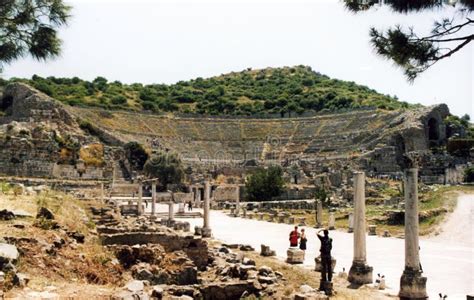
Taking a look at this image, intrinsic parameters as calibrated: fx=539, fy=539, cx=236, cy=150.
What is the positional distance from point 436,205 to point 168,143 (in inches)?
2010

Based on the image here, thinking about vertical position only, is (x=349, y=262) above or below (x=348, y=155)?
below

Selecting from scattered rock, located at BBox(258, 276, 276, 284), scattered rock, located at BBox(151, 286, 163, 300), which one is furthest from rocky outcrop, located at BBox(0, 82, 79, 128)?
scattered rock, located at BBox(151, 286, 163, 300)

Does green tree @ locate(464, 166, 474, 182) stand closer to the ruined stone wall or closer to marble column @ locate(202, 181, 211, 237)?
the ruined stone wall

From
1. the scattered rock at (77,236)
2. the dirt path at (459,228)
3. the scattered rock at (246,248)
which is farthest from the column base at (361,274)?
the dirt path at (459,228)

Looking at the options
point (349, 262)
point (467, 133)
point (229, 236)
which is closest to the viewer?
point (349, 262)

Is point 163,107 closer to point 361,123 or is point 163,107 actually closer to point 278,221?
point 361,123

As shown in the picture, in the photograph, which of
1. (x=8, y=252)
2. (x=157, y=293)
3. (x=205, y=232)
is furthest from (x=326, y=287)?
(x=205, y=232)

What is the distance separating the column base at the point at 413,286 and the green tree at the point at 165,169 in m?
51.7

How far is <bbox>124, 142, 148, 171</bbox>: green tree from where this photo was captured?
6944 centimetres

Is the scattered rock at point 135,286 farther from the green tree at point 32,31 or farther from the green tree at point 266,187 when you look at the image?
the green tree at point 266,187

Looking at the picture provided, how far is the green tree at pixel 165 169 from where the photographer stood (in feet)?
209

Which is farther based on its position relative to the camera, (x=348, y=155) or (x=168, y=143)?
(x=168, y=143)

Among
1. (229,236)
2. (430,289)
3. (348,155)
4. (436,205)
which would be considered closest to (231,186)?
(348,155)

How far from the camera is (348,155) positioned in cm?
7206
